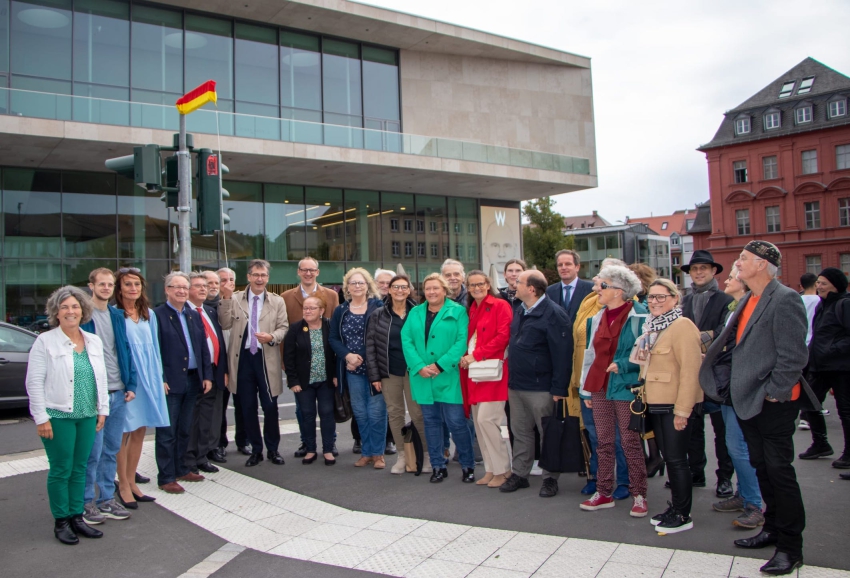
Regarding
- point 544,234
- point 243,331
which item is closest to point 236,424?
point 243,331

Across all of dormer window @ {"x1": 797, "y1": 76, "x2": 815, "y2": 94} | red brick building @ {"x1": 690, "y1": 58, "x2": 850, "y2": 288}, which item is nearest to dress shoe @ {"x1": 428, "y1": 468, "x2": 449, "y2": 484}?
red brick building @ {"x1": 690, "y1": 58, "x2": 850, "y2": 288}

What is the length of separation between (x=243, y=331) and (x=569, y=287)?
365 centimetres

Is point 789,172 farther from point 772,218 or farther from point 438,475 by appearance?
point 438,475

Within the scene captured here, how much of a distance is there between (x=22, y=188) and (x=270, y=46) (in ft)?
31.3

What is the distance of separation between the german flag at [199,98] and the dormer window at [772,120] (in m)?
62.6

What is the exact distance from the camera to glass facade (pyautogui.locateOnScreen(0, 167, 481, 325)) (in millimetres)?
20609

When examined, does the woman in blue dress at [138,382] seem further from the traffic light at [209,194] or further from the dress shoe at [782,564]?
the dress shoe at [782,564]

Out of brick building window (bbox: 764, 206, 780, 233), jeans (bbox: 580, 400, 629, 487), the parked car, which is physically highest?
brick building window (bbox: 764, 206, 780, 233)

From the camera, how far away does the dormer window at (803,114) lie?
5841 centimetres

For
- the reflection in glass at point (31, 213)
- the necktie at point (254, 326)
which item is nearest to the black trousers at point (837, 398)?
the necktie at point (254, 326)

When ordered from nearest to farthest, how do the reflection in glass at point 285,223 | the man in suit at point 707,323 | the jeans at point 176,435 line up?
the man in suit at point 707,323, the jeans at point 176,435, the reflection in glass at point 285,223

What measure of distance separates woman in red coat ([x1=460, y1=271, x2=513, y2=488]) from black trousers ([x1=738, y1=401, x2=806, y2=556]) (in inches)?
89.6

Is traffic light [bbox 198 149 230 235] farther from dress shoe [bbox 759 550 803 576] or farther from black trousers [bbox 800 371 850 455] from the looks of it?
black trousers [bbox 800 371 850 455]

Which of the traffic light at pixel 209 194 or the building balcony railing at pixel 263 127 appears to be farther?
the building balcony railing at pixel 263 127
